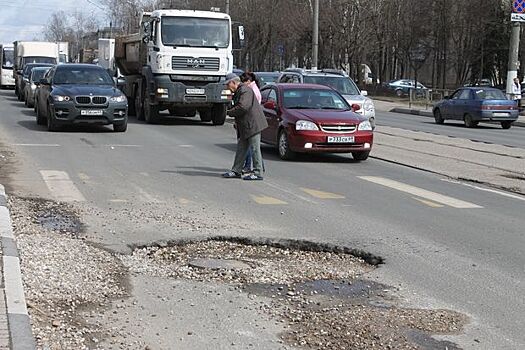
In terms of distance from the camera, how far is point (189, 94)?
24938 millimetres

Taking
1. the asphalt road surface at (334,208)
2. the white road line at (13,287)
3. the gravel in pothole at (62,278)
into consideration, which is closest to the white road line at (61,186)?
the asphalt road surface at (334,208)

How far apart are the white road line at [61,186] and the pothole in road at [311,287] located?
316cm

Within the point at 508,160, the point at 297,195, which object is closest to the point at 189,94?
the point at 508,160

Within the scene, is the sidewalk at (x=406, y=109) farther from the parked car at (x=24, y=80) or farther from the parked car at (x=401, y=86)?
the parked car at (x=24, y=80)

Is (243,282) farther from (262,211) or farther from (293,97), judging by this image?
(293,97)

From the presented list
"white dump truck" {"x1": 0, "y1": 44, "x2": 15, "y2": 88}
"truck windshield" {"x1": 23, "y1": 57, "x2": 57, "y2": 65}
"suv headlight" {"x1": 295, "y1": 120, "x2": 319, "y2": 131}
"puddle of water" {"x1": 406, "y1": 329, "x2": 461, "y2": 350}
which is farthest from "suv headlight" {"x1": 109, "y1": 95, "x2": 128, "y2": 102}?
"white dump truck" {"x1": 0, "y1": 44, "x2": 15, "y2": 88}

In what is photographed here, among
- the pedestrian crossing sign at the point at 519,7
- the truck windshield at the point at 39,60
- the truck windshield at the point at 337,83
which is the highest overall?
the pedestrian crossing sign at the point at 519,7

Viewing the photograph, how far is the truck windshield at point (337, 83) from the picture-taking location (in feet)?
78.0

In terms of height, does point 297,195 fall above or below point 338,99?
below

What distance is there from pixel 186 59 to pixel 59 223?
620 inches

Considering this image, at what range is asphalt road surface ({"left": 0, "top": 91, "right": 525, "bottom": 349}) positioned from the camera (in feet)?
23.6

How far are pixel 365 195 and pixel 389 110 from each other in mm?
34530

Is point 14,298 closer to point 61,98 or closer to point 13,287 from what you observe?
point 13,287

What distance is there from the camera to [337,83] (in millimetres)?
24109
